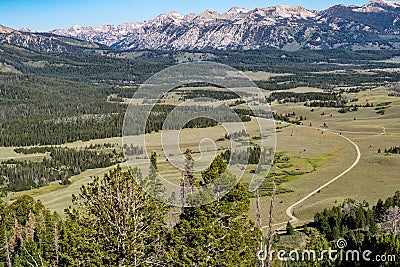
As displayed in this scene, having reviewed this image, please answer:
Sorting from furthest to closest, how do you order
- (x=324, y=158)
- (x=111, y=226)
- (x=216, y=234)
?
(x=324, y=158), (x=216, y=234), (x=111, y=226)

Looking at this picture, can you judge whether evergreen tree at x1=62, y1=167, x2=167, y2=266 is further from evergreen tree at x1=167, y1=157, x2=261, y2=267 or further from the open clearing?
the open clearing

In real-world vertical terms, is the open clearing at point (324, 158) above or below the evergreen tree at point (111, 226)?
below

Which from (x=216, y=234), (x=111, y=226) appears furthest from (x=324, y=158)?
(x=111, y=226)

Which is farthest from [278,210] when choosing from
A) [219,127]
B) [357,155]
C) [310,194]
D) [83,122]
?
[83,122]

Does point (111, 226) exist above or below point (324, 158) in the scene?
above

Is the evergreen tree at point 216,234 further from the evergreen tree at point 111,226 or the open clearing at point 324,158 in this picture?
the open clearing at point 324,158

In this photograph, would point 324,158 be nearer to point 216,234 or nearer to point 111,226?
point 216,234

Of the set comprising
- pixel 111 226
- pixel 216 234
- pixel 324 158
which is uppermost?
pixel 111 226

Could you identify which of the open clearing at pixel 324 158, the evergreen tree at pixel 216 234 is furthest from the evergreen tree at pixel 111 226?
the open clearing at pixel 324 158

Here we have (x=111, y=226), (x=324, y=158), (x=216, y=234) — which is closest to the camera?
(x=111, y=226)

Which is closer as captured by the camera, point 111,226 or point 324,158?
point 111,226

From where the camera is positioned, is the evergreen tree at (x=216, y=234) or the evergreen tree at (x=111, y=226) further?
the evergreen tree at (x=216, y=234)

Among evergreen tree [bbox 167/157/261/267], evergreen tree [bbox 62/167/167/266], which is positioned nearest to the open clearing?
evergreen tree [bbox 167/157/261/267]

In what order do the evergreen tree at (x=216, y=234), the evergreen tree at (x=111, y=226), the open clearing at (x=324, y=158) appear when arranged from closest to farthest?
the evergreen tree at (x=111, y=226)
the evergreen tree at (x=216, y=234)
the open clearing at (x=324, y=158)
